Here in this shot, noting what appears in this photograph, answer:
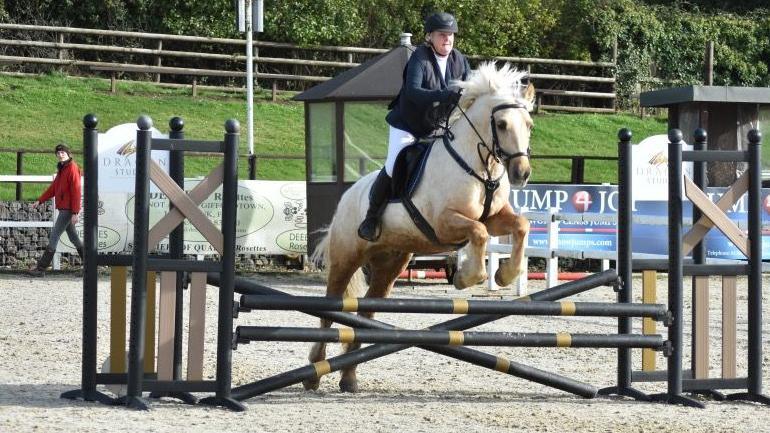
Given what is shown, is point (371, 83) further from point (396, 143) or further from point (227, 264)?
point (227, 264)

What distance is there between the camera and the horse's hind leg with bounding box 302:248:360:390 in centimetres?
799

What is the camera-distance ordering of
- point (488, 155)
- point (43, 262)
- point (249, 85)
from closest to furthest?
point (488, 155) → point (43, 262) → point (249, 85)

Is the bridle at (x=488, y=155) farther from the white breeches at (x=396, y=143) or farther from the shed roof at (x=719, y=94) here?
the shed roof at (x=719, y=94)

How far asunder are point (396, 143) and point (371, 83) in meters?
8.68

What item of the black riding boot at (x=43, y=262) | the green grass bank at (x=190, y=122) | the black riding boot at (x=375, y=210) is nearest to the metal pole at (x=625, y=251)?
the black riding boot at (x=375, y=210)

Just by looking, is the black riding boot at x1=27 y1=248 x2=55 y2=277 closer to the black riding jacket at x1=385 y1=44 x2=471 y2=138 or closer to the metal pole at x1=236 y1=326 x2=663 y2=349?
the black riding jacket at x1=385 y1=44 x2=471 y2=138

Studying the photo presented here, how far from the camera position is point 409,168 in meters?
7.68

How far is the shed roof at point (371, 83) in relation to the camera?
53.7 ft

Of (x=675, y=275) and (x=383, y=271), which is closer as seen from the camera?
(x=675, y=275)

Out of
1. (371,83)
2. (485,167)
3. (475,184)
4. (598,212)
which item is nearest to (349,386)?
(475,184)

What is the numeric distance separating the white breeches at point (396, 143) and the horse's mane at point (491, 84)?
1.64 feet

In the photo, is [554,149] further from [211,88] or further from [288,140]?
[211,88]

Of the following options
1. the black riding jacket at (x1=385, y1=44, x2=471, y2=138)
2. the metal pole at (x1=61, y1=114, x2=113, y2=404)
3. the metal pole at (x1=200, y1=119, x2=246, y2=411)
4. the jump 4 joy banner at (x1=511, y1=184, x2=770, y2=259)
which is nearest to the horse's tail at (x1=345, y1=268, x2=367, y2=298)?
the black riding jacket at (x1=385, y1=44, x2=471, y2=138)

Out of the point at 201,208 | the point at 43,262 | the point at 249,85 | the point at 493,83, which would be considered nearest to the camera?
the point at 493,83
